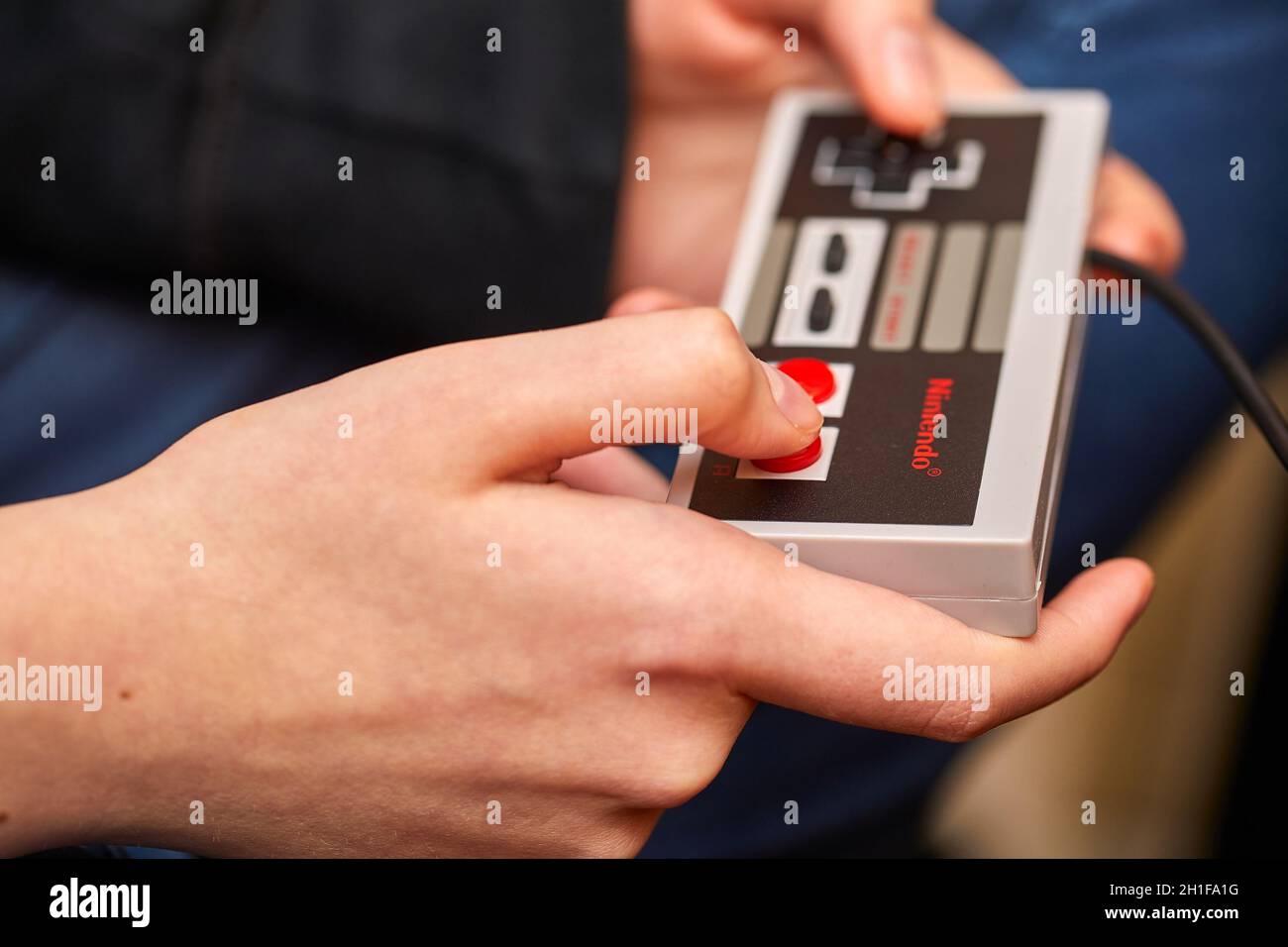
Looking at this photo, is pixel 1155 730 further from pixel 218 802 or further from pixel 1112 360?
pixel 218 802

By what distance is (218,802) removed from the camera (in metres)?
0.39

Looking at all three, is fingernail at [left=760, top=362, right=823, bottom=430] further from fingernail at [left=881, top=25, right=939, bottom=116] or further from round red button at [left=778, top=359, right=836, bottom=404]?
fingernail at [left=881, top=25, right=939, bottom=116]

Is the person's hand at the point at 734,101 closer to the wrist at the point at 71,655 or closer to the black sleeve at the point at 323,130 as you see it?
the black sleeve at the point at 323,130

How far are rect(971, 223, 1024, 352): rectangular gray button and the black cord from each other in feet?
0.20

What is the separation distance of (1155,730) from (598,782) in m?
0.69

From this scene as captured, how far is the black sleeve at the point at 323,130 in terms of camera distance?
23.3 inches

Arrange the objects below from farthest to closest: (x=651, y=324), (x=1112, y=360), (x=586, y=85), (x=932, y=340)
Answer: (x=1112, y=360) → (x=586, y=85) → (x=932, y=340) → (x=651, y=324)

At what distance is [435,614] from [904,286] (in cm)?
23

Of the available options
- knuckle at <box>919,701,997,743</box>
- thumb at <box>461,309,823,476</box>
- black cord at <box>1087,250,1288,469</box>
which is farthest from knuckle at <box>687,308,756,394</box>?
black cord at <box>1087,250,1288,469</box>

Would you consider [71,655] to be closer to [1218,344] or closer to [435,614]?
[435,614]

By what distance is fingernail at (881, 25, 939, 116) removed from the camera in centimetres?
56

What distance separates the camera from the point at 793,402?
1.31ft

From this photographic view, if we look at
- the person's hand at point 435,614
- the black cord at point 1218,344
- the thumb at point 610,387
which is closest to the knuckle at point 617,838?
the person's hand at point 435,614

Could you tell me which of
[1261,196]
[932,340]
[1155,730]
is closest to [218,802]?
[932,340]
